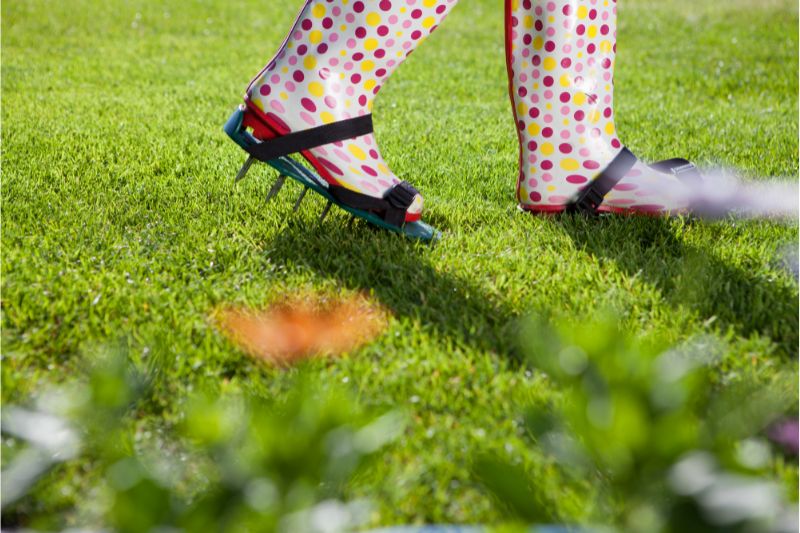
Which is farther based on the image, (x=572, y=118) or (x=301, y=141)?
(x=572, y=118)

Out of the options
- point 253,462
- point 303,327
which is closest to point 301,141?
point 303,327

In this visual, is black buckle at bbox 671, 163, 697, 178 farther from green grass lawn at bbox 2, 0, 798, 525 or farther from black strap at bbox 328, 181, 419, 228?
black strap at bbox 328, 181, 419, 228

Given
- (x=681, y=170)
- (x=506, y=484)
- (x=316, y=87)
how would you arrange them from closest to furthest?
(x=506, y=484), (x=316, y=87), (x=681, y=170)

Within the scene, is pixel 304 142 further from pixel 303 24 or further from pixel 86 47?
pixel 86 47

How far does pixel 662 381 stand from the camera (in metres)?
0.54

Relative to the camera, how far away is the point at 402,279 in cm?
183

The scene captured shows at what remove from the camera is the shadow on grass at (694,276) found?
1.62 metres

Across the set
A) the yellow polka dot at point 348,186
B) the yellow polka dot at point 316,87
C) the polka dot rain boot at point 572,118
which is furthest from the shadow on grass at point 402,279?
the polka dot rain boot at point 572,118

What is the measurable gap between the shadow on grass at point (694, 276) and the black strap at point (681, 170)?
0.49ft

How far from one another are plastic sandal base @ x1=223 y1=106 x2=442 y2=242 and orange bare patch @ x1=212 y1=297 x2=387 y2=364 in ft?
1.31

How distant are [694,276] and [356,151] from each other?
85 cm

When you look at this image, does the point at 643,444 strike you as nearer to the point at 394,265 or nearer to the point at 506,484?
the point at 506,484

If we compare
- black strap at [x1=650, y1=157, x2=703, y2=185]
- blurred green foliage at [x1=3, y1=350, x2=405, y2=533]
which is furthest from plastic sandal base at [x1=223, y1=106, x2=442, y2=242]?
blurred green foliage at [x1=3, y1=350, x2=405, y2=533]

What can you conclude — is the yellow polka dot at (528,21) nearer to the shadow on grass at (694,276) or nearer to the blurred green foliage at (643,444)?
the shadow on grass at (694,276)
